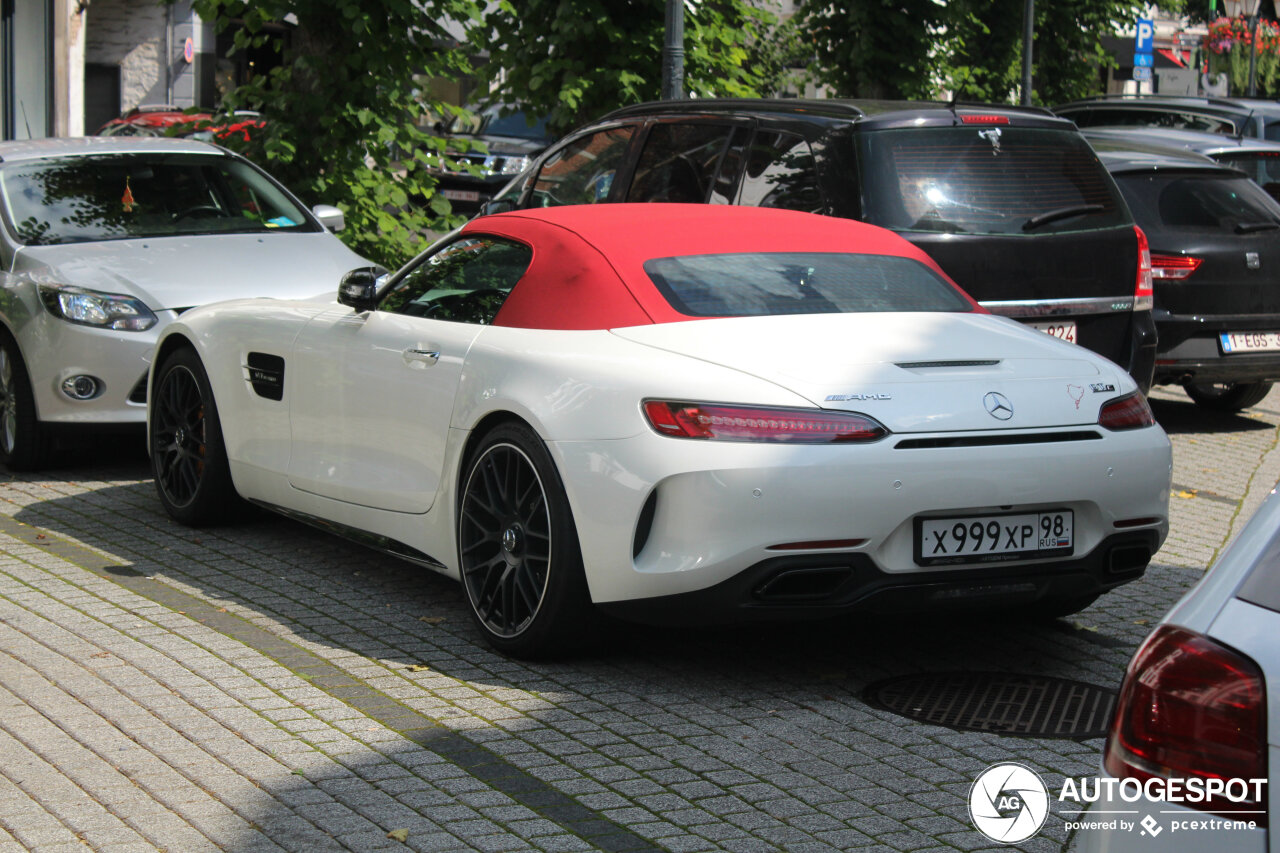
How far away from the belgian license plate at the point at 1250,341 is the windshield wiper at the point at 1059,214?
2.13 meters

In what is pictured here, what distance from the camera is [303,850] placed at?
12.3 ft

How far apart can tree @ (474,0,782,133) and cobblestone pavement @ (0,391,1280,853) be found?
314 inches

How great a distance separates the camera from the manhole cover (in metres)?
4.71

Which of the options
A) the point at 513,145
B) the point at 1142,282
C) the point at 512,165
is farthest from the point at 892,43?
the point at 1142,282

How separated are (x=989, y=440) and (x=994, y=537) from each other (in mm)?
298

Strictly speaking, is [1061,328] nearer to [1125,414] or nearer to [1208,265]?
[1208,265]

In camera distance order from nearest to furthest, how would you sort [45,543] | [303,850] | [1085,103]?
[303,850]
[45,543]
[1085,103]

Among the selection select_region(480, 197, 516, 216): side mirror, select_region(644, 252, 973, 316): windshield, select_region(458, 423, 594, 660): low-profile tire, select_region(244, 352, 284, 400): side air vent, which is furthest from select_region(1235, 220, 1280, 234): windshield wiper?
select_region(458, 423, 594, 660): low-profile tire

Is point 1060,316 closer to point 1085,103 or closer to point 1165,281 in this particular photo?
point 1165,281

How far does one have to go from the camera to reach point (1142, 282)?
8.42 m

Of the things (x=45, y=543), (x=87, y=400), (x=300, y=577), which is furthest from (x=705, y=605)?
(x=87, y=400)

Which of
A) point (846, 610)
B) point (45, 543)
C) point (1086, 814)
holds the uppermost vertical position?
point (1086, 814)

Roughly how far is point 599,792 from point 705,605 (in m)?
0.78

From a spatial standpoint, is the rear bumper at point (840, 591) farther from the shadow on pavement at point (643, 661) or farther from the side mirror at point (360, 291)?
the side mirror at point (360, 291)
